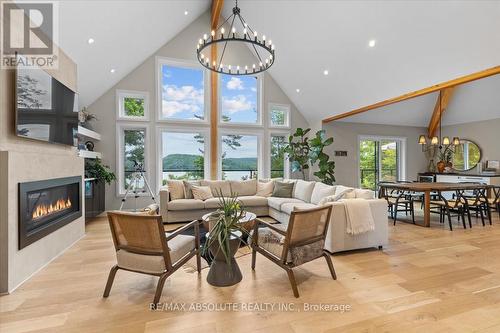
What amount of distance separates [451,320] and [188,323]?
208cm

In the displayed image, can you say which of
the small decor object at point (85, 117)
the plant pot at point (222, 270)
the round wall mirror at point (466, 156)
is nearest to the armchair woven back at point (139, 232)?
the plant pot at point (222, 270)

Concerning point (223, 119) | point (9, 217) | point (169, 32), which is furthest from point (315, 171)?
point (9, 217)

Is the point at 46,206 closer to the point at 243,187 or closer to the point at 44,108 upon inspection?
the point at 44,108

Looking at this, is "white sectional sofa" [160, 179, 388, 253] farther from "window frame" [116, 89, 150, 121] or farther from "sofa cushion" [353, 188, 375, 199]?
"window frame" [116, 89, 150, 121]

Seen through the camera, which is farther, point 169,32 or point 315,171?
point 315,171

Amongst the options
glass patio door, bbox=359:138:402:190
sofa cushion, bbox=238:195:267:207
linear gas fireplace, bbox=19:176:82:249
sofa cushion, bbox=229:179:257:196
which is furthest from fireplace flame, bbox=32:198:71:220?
glass patio door, bbox=359:138:402:190

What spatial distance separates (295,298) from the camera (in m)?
2.32

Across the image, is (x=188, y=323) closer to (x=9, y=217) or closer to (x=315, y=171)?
(x=9, y=217)

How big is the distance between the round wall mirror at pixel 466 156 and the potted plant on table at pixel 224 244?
334 inches

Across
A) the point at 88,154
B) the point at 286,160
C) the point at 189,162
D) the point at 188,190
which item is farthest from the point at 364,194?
the point at 88,154

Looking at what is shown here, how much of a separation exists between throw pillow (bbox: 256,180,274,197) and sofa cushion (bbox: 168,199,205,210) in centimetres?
147

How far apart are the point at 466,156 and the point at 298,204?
6579 mm

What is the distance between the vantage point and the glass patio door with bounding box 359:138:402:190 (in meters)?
8.12

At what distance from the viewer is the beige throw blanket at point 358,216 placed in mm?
3395
